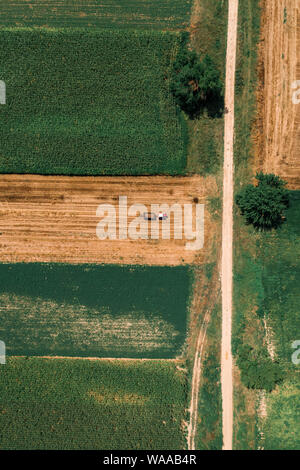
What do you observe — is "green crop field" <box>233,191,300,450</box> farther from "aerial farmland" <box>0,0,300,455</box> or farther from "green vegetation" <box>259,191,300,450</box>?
"aerial farmland" <box>0,0,300,455</box>

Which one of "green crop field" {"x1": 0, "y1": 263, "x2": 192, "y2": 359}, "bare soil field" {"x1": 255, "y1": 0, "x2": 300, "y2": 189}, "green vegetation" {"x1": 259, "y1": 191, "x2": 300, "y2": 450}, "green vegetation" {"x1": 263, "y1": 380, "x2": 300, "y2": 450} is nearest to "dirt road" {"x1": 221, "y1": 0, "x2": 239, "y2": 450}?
"bare soil field" {"x1": 255, "y1": 0, "x2": 300, "y2": 189}

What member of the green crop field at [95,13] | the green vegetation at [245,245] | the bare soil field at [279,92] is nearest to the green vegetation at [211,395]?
the green vegetation at [245,245]

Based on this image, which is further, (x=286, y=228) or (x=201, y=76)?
(x=286, y=228)

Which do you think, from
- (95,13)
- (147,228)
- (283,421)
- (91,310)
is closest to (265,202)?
(147,228)

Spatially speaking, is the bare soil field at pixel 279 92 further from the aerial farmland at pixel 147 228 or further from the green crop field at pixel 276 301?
the green crop field at pixel 276 301
